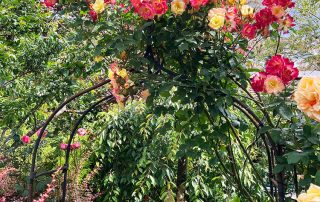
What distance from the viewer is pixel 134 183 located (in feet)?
10.1

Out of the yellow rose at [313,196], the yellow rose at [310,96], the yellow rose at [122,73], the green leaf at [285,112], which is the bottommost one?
the yellow rose at [313,196]

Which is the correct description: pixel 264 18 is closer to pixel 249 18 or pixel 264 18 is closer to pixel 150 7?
pixel 249 18

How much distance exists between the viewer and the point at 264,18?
127cm

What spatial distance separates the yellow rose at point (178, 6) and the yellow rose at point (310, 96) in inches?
20.5

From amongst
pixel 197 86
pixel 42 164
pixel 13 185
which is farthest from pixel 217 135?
pixel 42 164

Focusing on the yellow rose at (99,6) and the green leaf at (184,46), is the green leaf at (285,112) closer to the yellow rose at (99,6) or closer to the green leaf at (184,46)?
the green leaf at (184,46)

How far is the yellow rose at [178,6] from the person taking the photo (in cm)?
125

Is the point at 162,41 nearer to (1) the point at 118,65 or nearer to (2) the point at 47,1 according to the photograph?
(1) the point at 118,65

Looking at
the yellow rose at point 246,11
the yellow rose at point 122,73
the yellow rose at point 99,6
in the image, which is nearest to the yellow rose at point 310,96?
the yellow rose at point 246,11

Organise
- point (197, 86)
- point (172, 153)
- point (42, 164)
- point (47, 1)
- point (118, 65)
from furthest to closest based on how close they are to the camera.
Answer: point (42, 164) < point (172, 153) < point (47, 1) < point (118, 65) < point (197, 86)

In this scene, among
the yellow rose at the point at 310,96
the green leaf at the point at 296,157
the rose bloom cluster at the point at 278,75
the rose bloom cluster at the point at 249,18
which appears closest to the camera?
the yellow rose at the point at 310,96

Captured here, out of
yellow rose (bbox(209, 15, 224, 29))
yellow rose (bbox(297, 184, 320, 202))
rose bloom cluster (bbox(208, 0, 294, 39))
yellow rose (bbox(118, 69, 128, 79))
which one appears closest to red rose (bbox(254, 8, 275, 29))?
rose bloom cluster (bbox(208, 0, 294, 39))

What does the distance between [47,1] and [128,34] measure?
14.5 inches

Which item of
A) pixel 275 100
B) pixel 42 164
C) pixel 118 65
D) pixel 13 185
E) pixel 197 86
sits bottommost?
pixel 275 100
